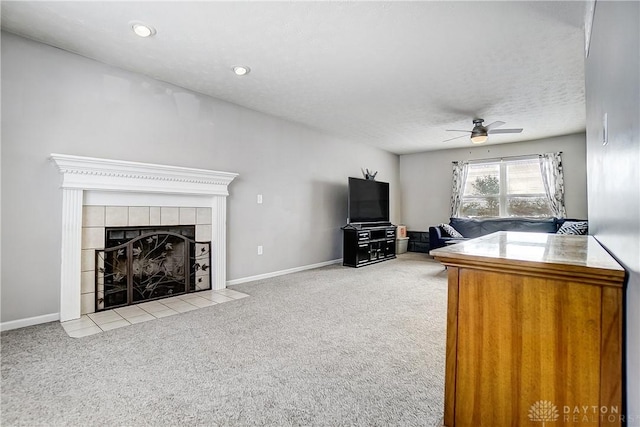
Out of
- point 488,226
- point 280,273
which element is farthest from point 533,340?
point 488,226

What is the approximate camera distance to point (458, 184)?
6.75m

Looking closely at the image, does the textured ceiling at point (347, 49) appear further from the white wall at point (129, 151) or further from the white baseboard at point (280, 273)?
the white baseboard at point (280, 273)

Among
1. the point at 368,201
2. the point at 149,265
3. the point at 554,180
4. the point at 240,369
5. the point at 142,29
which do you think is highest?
the point at 142,29

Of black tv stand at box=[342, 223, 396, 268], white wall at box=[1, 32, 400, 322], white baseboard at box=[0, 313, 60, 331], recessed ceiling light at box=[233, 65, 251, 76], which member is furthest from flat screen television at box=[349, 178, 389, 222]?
white baseboard at box=[0, 313, 60, 331]

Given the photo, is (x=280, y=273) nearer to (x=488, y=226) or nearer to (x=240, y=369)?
(x=240, y=369)

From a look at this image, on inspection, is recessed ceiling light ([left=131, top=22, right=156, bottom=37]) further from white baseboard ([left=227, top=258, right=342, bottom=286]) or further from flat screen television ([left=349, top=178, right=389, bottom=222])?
flat screen television ([left=349, top=178, right=389, bottom=222])

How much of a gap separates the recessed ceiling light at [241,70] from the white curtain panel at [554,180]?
574cm

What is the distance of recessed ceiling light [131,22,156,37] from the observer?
237cm

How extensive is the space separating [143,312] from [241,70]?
8.49ft

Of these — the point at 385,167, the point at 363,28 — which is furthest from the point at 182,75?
the point at 385,167

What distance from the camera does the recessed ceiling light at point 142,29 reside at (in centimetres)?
237

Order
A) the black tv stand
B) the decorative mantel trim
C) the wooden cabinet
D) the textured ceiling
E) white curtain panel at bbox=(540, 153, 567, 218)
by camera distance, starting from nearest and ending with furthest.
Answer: the wooden cabinet, the textured ceiling, the decorative mantel trim, the black tv stand, white curtain panel at bbox=(540, 153, 567, 218)

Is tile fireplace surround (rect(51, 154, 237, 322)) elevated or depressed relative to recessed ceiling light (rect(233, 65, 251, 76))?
depressed

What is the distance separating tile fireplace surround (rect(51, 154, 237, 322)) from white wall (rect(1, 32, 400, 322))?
12 centimetres
